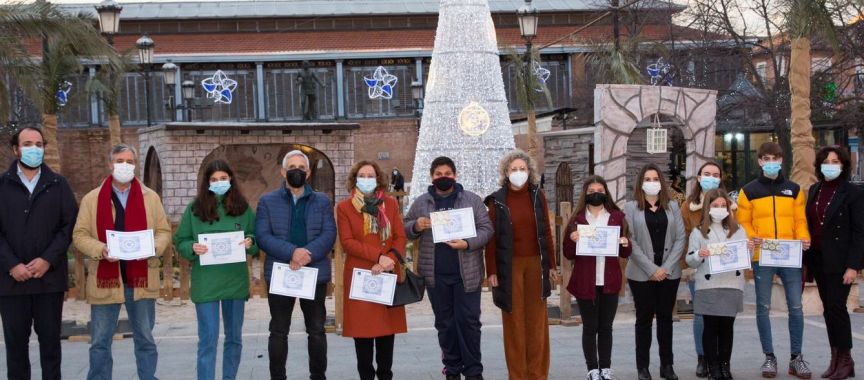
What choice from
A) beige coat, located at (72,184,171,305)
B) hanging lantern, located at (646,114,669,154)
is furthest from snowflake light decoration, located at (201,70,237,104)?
beige coat, located at (72,184,171,305)

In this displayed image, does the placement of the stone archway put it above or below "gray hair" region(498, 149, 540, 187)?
above

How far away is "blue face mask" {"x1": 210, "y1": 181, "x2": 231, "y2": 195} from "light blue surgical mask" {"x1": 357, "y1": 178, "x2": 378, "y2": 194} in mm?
968

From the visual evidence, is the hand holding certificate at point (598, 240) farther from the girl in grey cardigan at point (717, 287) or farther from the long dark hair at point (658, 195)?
the girl in grey cardigan at point (717, 287)

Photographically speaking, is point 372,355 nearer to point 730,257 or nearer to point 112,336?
point 112,336

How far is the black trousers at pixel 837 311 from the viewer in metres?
7.93

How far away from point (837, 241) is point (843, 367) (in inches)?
39.4

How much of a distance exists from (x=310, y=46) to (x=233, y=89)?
6.51 m

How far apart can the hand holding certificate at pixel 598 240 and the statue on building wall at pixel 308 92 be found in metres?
27.7

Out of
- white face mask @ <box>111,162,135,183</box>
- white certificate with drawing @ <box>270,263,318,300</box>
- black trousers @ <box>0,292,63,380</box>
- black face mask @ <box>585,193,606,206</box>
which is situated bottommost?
black trousers @ <box>0,292,63,380</box>

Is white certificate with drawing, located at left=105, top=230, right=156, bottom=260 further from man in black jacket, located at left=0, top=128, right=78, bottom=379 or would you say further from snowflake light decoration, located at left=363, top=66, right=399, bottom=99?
snowflake light decoration, located at left=363, top=66, right=399, bottom=99

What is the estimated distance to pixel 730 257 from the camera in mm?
7633

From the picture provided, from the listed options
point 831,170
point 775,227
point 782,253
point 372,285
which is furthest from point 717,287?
point 372,285

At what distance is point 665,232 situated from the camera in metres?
7.82

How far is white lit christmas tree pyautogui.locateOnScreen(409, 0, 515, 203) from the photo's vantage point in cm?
1418
